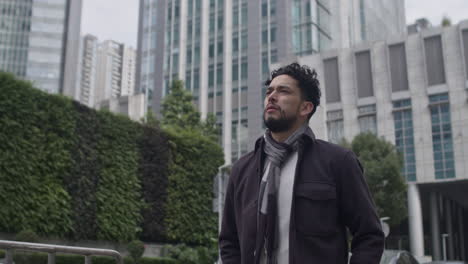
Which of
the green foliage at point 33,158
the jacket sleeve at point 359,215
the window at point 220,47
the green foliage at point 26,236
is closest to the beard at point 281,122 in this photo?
the jacket sleeve at point 359,215

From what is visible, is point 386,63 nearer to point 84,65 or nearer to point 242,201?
point 242,201

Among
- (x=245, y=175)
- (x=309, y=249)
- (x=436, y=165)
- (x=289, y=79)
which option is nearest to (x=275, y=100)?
(x=289, y=79)

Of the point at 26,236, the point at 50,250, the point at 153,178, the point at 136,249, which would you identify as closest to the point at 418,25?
the point at 153,178

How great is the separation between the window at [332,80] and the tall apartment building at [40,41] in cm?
6017

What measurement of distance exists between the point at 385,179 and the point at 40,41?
77.9m

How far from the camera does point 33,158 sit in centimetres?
1748

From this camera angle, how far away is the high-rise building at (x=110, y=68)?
183625 mm

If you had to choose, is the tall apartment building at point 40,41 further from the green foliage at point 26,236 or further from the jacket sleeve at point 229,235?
the jacket sleeve at point 229,235

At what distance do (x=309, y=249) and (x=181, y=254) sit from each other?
787 inches

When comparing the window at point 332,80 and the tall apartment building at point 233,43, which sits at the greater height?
the tall apartment building at point 233,43

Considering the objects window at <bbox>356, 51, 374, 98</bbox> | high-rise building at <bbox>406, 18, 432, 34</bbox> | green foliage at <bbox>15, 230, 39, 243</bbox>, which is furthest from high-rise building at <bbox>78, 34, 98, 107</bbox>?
green foliage at <bbox>15, 230, 39, 243</bbox>

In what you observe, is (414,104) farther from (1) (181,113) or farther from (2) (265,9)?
(2) (265,9)

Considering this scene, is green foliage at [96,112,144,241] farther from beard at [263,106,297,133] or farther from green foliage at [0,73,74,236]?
beard at [263,106,297,133]

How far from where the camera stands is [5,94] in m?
16.8
